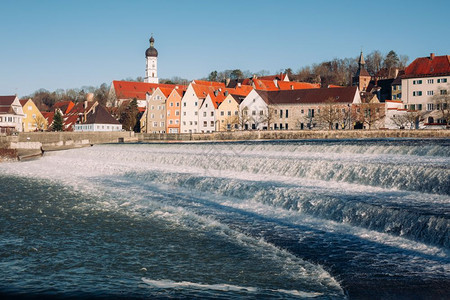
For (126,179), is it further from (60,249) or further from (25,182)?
(60,249)

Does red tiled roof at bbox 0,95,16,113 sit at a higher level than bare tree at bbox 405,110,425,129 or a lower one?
higher

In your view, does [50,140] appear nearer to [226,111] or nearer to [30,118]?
[226,111]

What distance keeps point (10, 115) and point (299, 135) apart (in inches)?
1805

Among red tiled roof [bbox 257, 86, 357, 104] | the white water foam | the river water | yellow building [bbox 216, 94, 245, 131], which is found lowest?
the white water foam

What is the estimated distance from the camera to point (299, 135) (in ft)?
186

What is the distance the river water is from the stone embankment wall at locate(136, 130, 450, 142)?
26544 millimetres

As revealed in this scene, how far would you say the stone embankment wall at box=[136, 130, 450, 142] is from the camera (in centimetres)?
4869

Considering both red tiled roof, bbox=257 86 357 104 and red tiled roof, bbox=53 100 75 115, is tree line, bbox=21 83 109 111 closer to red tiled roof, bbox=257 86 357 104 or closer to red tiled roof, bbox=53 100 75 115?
red tiled roof, bbox=53 100 75 115

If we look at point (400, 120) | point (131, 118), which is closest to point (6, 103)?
point (131, 118)

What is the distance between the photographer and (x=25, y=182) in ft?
88.7

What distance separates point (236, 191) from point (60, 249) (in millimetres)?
8989

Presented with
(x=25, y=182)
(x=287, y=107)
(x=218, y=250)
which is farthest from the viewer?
(x=287, y=107)

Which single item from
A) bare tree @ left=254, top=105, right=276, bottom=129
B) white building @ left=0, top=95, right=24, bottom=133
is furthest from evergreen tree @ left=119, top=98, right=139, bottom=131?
bare tree @ left=254, top=105, right=276, bottom=129

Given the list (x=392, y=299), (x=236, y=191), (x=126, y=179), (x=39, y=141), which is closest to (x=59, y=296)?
(x=392, y=299)
